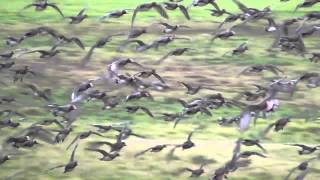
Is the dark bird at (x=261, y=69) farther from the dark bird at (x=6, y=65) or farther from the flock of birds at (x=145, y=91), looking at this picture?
the dark bird at (x=6, y=65)

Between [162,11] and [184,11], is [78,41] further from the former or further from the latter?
[184,11]

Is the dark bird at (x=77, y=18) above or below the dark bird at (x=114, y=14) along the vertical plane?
below

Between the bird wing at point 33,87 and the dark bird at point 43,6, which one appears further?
the dark bird at point 43,6

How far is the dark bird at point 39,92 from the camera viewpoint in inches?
133

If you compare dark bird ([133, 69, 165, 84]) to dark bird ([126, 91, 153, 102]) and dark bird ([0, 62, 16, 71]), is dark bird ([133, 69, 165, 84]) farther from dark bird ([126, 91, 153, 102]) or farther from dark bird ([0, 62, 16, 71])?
dark bird ([0, 62, 16, 71])

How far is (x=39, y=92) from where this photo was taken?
3.41 meters

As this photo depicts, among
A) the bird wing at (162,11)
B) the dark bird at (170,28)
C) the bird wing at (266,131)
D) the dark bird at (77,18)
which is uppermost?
the bird wing at (162,11)

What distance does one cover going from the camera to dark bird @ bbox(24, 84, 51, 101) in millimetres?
3391

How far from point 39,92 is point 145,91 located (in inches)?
24.5

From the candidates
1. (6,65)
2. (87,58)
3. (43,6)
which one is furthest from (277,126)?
(43,6)

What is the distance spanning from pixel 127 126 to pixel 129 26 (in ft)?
3.52

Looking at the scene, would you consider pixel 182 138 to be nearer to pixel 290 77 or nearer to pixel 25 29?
pixel 290 77

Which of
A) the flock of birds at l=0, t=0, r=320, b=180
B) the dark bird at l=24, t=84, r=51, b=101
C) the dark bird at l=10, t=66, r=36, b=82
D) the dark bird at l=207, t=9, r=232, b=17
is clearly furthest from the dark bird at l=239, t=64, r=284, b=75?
the dark bird at l=10, t=66, r=36, b=82

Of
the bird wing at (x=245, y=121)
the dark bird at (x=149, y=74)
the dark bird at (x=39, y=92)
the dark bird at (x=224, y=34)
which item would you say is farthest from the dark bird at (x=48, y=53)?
the bird wing at (x=245, y=121)
